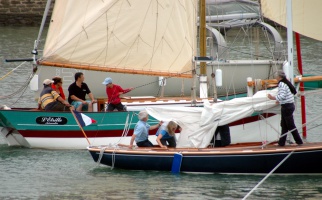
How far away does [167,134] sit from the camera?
2097cm

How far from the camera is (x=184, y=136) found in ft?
70.1

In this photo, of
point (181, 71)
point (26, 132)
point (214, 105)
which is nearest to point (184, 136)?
point (214, 105)

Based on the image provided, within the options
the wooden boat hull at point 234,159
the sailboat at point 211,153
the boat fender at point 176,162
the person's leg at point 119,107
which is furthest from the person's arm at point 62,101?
the boat fender at point 176,162

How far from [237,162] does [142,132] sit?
2071mm

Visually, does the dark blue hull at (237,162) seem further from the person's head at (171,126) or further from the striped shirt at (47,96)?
the striped shirt at (47,96)

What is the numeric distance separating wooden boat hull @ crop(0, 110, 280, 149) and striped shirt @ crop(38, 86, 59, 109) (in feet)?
0.82

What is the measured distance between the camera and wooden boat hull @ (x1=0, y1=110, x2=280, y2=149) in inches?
914

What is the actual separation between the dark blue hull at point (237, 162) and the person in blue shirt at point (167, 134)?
1.40 feet

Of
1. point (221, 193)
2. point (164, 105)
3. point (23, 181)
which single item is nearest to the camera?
point (221, 193)

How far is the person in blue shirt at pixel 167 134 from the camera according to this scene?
2081cm

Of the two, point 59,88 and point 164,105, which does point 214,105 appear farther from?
point 59,88

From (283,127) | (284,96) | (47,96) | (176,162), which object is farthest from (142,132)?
(47,96)

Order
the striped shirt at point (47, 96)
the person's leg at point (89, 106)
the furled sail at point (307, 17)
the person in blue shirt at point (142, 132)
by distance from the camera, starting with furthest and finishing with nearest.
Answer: the person's leg at point (89, 106) < the striped shirt at point (47, 96) < the person in blue shirt at point (142, 132) < the furled sail at point (307, 17)

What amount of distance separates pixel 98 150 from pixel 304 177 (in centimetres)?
406
